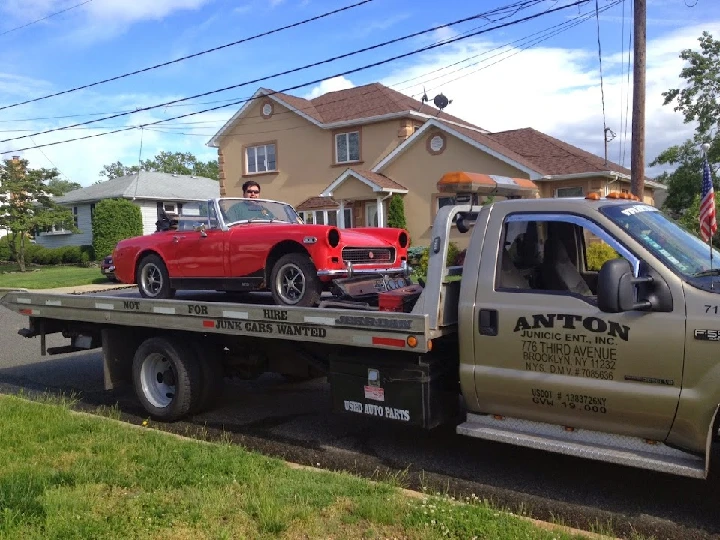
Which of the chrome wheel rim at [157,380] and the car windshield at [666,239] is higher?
the car windshield at [666,239]

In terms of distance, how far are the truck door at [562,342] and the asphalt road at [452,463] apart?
1.81 ft

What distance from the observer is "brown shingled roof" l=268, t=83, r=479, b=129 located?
27906 mm

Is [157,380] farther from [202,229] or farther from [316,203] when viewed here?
[316,203]

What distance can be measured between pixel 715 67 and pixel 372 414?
3937 cm

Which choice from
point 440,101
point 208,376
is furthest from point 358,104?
point 208,376

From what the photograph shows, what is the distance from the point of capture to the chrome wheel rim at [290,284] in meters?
6.49

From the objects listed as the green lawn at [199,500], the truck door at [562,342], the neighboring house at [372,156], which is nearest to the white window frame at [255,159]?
the neighboring house at [372,156]

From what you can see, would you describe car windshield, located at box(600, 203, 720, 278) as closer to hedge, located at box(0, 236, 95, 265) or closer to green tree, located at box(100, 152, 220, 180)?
hedge, located at box(0, 236, 95, 265)

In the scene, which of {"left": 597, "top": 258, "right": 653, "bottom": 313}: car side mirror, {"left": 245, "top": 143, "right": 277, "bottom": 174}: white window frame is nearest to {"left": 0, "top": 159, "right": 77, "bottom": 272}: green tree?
{"left": 245, "top": 143, "right": 277, "bottom": 174}: white window frame

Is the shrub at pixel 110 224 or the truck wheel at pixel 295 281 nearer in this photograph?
the truck wheel at pixel 295 281

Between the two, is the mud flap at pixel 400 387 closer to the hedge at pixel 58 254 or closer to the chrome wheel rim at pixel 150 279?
the chrome wheel rim at pixel 150 279

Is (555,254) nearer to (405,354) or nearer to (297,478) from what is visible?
(405,354)

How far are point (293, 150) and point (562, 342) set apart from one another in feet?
88.1

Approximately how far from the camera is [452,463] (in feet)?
17.2
